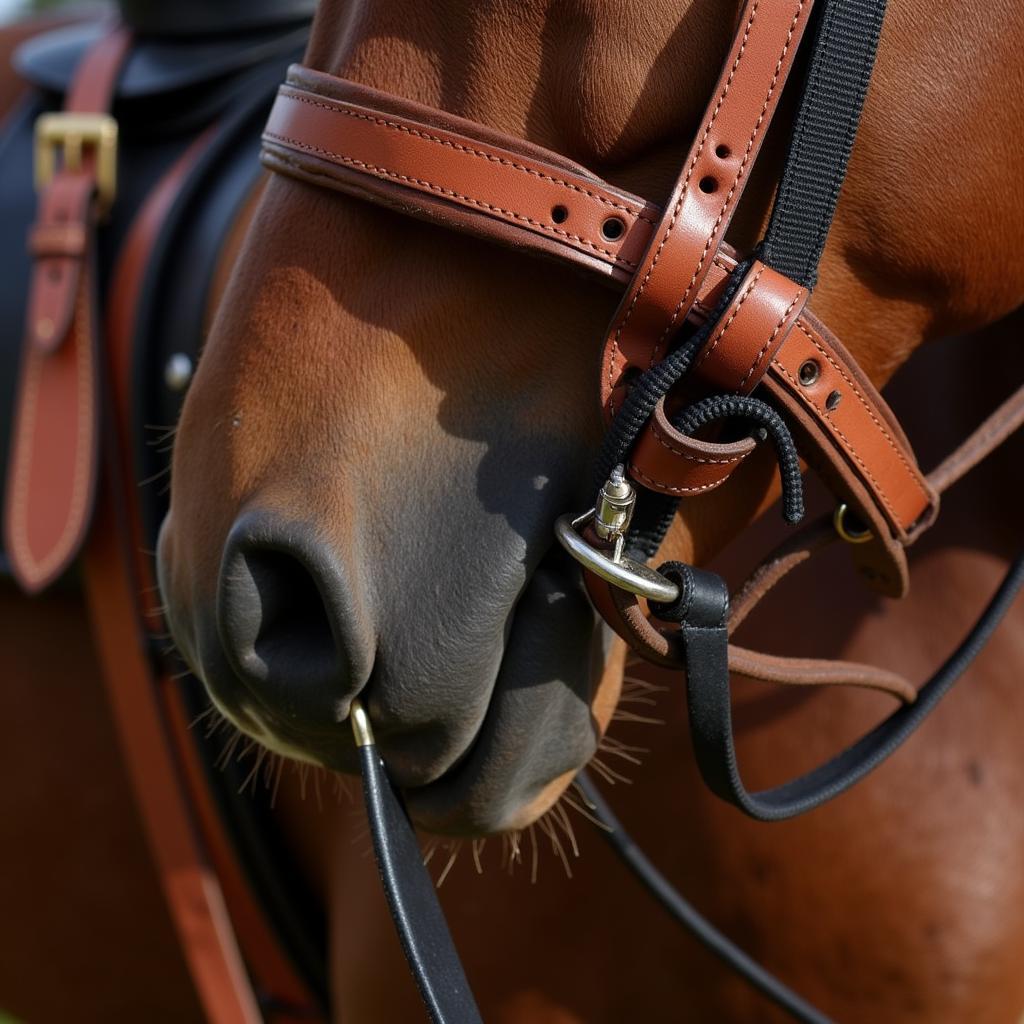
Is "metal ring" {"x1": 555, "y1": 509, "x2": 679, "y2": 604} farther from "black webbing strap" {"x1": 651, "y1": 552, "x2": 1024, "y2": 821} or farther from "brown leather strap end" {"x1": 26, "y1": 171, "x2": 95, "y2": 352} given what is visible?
"brown leather strap end" {"x1": 26, "y1": 171, "x2": 95, "y2": 352}

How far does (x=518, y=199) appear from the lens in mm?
903

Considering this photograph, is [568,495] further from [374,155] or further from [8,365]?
[8,365]

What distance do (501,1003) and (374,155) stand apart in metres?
1.03

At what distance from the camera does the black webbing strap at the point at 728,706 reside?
3.23ft

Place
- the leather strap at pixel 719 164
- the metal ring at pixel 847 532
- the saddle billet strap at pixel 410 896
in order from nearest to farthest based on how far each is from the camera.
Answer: the leather strap at pixel 719 164 < the saddle billet strap at pixel 410 896 < the metal ring at pixel 847 532

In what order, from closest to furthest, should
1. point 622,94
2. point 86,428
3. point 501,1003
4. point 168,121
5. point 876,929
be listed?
point 622,94 < point 876,929 < point 501,1003 < point 86,428 < point 168,121

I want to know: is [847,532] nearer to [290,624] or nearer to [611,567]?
[611,567]

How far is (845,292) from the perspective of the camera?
39.6 inches

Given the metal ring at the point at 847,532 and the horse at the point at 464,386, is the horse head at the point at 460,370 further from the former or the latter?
the metal ring at the point at 847,532

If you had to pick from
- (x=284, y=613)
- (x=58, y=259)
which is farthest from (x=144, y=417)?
(x=284, y=613)

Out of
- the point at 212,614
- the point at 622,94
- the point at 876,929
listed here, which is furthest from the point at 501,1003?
the point at 622,94

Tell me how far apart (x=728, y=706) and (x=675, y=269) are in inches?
14.6

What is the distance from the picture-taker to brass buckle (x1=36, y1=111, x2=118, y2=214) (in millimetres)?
1817

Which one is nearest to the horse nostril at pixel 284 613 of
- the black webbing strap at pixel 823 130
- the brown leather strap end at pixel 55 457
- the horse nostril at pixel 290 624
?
the horse nostril at pixel 290 624
